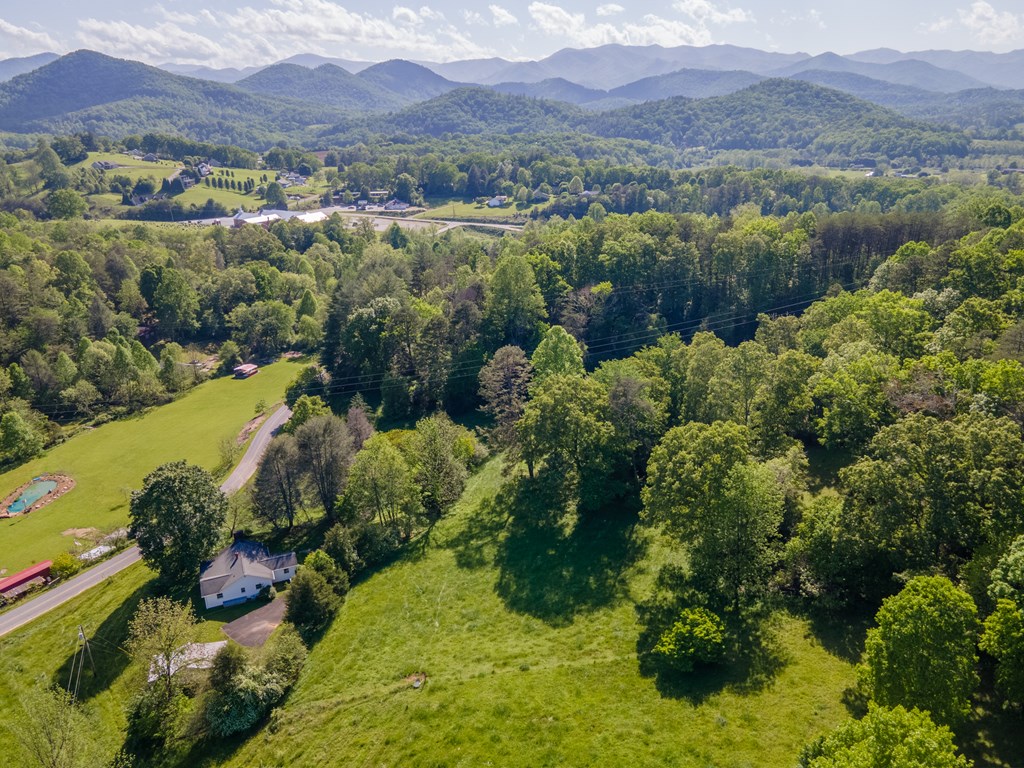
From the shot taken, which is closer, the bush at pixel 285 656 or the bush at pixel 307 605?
the bush at pixel 285 656

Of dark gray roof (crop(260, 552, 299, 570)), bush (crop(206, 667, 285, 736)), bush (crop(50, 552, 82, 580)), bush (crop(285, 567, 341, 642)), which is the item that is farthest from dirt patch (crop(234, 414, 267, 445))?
bush (crop(206, 667, 285, 736))

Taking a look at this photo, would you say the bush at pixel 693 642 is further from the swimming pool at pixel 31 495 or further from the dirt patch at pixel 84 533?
the swimming pool at pixel 31 495

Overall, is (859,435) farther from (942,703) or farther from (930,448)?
(942,703)

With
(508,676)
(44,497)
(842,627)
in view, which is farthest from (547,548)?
(44,497)

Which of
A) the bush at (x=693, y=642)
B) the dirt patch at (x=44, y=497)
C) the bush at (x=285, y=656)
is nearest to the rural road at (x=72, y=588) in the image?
the dirt patch at (x=44, y=497)

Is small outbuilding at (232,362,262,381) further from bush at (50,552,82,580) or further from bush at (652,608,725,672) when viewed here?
bush at (652,608,725,672)

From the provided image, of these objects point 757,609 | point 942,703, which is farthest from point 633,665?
point 942,703
